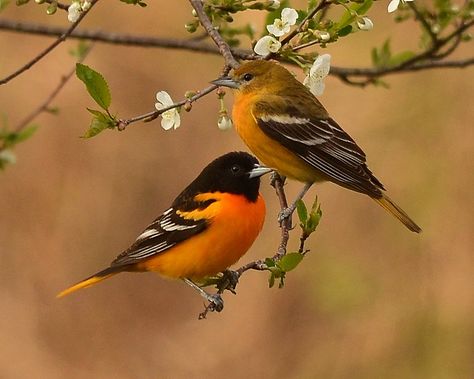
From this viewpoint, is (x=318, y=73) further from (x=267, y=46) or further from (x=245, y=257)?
(x=245, y=257)

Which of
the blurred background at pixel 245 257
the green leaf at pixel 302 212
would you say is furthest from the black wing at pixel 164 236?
the blurred background at pixel 245 257

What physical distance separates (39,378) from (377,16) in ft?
14.0

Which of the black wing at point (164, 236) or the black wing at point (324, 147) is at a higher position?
the black wing at point (324, 147)

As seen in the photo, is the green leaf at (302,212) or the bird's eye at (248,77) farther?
the bird's eye at (248,77)

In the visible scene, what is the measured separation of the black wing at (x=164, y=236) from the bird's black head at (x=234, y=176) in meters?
0.17

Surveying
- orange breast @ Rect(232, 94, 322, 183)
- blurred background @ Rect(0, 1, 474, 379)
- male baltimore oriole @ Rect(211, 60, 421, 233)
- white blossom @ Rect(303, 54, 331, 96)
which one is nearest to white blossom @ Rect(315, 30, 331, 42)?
white blossom @ Rect(303, 54, 331, 96)

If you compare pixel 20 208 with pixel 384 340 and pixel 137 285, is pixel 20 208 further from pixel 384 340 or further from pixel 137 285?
pixel 384 340

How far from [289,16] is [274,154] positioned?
99 cm

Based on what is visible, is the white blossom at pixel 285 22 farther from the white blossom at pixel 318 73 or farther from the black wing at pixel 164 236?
the black wing at pixel 164 236

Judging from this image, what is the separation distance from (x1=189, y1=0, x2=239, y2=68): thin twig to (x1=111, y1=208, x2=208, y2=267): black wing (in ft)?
4.25

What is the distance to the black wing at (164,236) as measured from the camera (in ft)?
13.7

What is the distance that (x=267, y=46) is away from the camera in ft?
9.76

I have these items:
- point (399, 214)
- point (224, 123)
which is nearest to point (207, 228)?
point (399, 214)

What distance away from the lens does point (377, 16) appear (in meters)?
8.47
